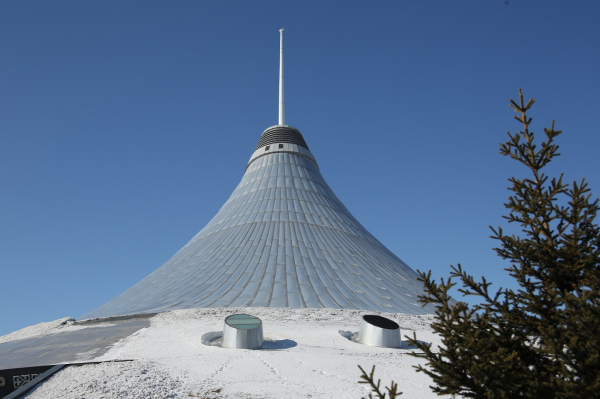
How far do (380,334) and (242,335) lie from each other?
260cm

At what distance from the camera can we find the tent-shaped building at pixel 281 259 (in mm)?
12500

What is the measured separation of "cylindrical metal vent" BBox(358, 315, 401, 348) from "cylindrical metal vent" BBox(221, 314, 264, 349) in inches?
81.6

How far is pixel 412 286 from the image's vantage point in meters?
15.4

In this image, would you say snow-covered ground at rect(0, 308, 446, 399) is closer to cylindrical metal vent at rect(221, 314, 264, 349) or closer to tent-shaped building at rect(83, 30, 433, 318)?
cylindrical metal vent at rect(221, 314, 264, 349)

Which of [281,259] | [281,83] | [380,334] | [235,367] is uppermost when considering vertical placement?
[281,83]

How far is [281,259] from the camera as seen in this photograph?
1448 cm

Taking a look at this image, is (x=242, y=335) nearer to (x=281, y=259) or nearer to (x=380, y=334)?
(x=380, y=334)

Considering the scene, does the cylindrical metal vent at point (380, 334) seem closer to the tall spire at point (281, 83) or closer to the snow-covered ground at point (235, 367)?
the snow-covered ground at point (235, 367)

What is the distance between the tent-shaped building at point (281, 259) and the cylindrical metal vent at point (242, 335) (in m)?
3.19

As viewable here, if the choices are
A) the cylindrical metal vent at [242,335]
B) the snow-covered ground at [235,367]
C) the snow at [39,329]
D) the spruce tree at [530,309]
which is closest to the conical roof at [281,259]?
the snow at [39,329]

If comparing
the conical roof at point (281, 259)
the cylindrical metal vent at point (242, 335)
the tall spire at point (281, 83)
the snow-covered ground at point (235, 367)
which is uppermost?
the tall spire at point (281, 83)

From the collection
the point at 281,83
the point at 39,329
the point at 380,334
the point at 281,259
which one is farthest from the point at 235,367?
the point at 281,83

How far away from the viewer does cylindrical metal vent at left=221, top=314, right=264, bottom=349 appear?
795cm

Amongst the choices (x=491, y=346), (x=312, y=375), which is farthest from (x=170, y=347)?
(x=491, y=346)
